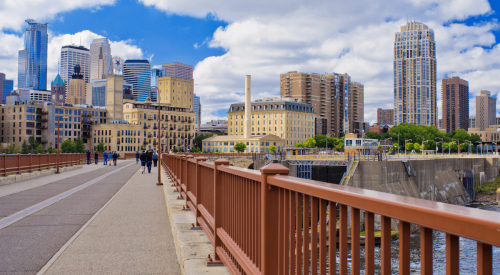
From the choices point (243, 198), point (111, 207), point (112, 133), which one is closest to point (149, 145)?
point (112, 133)

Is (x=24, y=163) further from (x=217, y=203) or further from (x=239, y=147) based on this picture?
(x=239, y=147)

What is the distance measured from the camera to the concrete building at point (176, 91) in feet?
553

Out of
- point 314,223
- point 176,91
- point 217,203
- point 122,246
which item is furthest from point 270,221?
point 176,91

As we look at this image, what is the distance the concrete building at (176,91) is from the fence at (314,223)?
166 metres

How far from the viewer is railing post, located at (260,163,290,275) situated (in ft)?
10.9

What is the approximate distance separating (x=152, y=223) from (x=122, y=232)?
134 cm

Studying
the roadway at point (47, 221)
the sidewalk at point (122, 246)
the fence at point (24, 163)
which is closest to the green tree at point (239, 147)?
the fence at point (24, 163)

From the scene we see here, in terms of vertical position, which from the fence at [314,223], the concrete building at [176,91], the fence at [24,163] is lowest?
the fence at [24,163]

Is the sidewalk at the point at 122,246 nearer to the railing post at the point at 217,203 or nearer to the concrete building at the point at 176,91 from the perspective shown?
the railing post at the point at 217,203

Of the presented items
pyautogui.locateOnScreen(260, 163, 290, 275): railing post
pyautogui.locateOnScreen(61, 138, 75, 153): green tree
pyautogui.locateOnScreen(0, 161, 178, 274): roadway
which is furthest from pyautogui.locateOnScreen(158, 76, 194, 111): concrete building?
pyautogui.locateOnScreen(260, 163, 290, 275): railing post

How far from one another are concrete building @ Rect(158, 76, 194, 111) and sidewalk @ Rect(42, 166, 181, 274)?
159 m

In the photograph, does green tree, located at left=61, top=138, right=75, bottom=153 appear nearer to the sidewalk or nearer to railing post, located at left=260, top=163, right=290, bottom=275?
the sidewalk

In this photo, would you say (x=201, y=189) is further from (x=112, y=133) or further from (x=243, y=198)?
(x=112, y=133)

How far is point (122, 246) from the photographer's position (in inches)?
314
